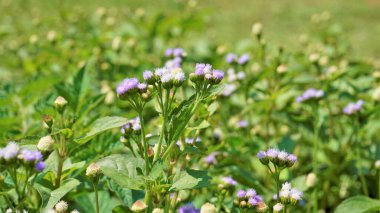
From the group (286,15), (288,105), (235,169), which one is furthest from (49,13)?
(235,169)

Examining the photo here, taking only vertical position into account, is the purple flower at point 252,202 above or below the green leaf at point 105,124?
below

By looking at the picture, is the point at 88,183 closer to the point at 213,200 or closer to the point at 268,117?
the point at 213,200

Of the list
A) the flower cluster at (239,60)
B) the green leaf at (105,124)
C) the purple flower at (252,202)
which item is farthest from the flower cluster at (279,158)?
the flower cluster at (239,60)

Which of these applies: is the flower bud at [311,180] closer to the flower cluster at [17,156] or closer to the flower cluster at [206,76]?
the flower cluster at [206,76]

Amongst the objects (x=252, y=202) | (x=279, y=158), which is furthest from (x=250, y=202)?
(x=279, y=158)

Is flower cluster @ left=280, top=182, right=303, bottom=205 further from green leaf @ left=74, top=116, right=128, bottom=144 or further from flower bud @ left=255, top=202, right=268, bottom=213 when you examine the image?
green leaf @ left=74, top=116, right=128, bottom=144
